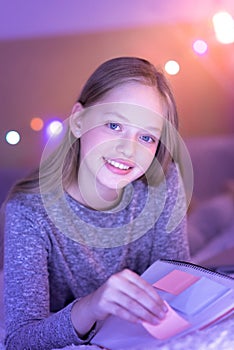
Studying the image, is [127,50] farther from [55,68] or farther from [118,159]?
[118,159]

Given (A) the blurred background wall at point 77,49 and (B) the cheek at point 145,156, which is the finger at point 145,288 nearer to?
(B) the cheek at point 145,156

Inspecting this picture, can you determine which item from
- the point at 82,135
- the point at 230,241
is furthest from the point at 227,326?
the point at 230,241

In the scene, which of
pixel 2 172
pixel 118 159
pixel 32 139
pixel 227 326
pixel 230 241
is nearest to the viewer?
pixel 227 326

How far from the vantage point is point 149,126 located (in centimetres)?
106

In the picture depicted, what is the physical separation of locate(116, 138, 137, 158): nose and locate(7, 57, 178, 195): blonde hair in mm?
97

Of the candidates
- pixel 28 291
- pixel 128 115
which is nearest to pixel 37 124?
pixel 128 115

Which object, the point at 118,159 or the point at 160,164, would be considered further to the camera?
the point at 160,164

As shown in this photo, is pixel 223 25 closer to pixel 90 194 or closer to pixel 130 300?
pixel 90 194

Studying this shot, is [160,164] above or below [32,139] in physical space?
below

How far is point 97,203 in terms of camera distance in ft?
3.76

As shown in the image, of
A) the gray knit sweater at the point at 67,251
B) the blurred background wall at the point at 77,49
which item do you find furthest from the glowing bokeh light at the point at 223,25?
the gray knit sweater at the point at 67,251

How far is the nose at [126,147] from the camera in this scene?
105 centimetres

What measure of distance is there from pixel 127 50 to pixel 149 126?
3.75 ft

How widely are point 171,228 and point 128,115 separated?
0.29 m
